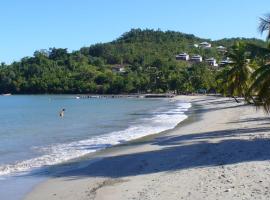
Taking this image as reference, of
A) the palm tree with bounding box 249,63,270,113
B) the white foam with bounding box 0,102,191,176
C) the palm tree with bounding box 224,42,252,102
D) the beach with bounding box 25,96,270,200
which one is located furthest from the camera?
the palm tree with bounding box 224,42,252,102

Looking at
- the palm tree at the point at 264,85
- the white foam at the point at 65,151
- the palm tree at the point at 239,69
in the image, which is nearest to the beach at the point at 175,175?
the white foam at the point at 65,151

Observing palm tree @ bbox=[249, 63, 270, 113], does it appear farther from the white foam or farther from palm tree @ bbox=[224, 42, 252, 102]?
palm tree @ bbox=[224, 42, 252, 102]

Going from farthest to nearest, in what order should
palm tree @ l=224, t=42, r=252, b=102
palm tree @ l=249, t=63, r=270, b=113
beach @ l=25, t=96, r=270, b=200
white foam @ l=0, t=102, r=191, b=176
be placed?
palm tree @ l=224, t=42, r=252, b=102, palm tree @ l=249, t=63, r=270, b=113, white foam @ l=0, t=102, r=191, b=176, beach @ l=25, t=96, r=270, b=200

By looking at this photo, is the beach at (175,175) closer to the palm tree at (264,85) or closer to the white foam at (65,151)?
the white foam at (65,151)

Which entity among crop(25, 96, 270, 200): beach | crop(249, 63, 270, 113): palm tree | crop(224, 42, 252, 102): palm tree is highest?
crop(224, 42, 252, 102): palm tree

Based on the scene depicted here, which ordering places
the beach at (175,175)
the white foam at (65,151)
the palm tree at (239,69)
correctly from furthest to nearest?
the palm tree at (239,69), the white foam at (65,151), the beach at (175,175)

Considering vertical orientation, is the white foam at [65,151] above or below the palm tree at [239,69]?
below

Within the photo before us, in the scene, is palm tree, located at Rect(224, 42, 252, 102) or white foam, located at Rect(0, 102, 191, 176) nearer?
white foam, located at Rect(0, 102, 191, 176)

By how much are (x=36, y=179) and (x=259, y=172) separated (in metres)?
7.36

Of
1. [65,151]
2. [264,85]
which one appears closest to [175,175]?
[65,151]

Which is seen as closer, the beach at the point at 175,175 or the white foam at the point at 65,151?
the beach at the point at 175,175

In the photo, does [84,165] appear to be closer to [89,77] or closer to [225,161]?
[225,161]

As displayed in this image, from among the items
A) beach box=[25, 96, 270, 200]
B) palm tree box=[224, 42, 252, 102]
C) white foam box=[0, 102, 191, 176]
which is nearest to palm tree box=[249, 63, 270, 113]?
beach box=[25, 96, 270, 200]

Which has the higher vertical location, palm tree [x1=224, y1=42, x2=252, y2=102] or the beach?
palm tree [x1=224, y1=42, x2=252, y2=102]
